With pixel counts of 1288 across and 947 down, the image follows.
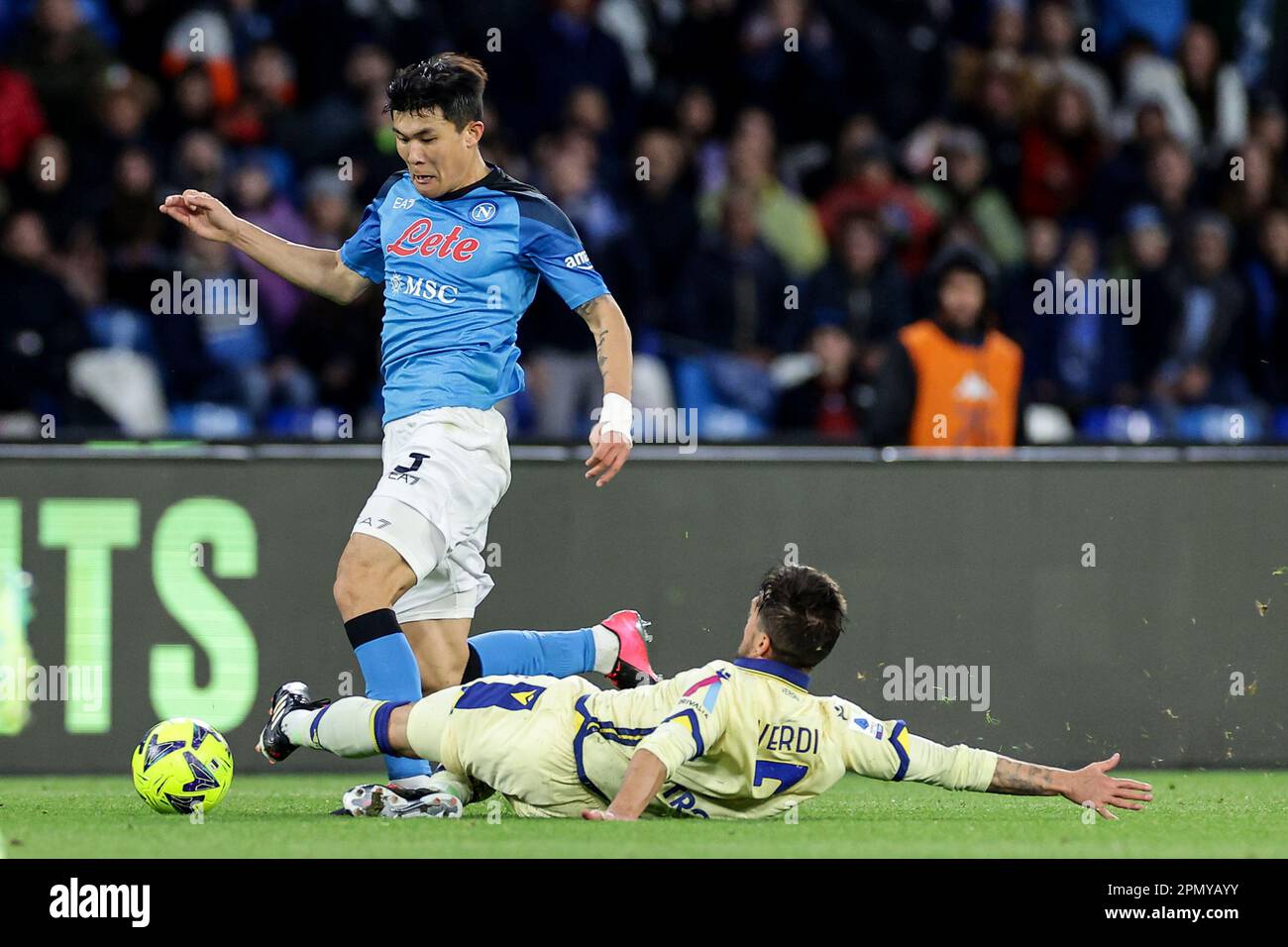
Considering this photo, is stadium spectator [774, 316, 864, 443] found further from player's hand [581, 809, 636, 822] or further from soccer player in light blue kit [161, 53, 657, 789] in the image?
player's hand [581, 809, 636, 822]

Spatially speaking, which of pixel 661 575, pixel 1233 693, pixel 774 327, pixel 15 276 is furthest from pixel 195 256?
pixel 1233 693

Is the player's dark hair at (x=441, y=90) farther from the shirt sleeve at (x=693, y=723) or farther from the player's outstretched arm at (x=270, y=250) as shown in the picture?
the shirt sleeve at (x=693, y=723)

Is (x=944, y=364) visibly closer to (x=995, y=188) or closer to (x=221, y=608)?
(x=221, y=608)

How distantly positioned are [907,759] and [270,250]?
2691 mm

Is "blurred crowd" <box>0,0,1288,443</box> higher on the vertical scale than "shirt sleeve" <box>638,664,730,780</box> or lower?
higher

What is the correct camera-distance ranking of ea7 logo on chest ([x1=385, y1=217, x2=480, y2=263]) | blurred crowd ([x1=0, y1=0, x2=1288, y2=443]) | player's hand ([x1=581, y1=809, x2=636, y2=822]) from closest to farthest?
1. player's hand ([x1=581, y1=809, x2=636, y2=822])
2. ea7 logo on chest ([x1=385, y1=217, x2=480, y2=263])
3. blurred crowd ([x1=0, y1=0, x2=1288, y2=443])

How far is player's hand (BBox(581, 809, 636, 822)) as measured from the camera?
5.50 meters

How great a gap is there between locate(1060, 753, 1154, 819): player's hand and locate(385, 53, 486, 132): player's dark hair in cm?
274

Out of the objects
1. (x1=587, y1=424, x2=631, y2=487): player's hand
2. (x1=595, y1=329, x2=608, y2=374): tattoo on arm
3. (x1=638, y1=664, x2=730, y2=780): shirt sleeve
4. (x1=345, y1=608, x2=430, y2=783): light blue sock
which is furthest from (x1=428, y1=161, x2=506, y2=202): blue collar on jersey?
(x1=638, y1=664, x2=730, y2=780): shirt sleeve

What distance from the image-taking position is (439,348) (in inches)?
259

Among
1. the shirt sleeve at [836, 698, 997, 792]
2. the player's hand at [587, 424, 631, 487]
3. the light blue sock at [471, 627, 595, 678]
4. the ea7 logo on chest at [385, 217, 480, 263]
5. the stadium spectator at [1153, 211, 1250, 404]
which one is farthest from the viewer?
the stadium spectator at [1153, 211, 1250, 404]

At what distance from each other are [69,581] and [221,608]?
585 millimetres

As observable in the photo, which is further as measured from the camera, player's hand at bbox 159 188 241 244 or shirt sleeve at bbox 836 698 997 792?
player's hand at bbox 159 188 241 244
